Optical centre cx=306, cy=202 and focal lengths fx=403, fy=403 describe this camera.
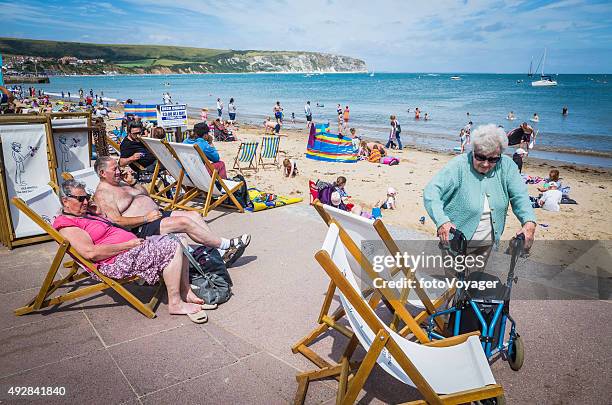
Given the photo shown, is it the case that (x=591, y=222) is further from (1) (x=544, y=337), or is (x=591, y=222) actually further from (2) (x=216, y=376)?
(2) (x=216, y=376)

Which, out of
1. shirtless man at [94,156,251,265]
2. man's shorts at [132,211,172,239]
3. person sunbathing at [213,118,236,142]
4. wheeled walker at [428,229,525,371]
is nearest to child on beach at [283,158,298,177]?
shirtless man at [94,156,251,265]

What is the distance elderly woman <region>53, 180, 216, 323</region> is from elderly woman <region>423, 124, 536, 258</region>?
2.09 m

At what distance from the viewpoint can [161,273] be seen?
11.0 ft

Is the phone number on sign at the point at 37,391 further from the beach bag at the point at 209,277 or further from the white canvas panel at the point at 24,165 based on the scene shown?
the white canvas panel at the point at 24,165

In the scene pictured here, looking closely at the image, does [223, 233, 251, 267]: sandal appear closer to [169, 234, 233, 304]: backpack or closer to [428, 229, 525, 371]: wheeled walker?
[169, 234, 233, 304]: backpack

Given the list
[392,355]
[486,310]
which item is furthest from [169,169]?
[392,355]

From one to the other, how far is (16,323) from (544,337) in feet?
13.6

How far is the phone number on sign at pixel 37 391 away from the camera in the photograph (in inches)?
95.3

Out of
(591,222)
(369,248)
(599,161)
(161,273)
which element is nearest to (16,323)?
(161,273)

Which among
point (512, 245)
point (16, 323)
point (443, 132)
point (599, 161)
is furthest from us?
point (443, 132)

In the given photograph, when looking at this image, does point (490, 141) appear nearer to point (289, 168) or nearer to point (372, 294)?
point (372, 294)

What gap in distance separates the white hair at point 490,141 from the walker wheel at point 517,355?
4.10ft

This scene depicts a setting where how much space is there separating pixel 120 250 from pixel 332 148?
1038 centimetres

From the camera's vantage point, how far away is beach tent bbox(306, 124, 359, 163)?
42.8ft
